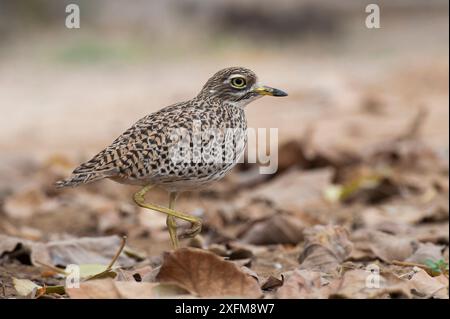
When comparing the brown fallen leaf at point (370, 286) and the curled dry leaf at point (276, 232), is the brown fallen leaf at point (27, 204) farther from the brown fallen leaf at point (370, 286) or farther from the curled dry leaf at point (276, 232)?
the brown fallen leaf at point (370, 286)

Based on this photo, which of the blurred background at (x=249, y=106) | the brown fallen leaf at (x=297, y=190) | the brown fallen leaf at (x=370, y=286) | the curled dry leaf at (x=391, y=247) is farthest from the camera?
the brown fallen leaf at (x=297, y=190)

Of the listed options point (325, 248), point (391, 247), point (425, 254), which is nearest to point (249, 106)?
point (391, 247)

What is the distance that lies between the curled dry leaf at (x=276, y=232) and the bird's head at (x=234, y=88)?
4.56 ft

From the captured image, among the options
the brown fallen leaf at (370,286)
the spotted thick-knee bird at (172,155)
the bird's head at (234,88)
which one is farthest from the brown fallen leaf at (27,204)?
the brown fallen leaf at (370,286)

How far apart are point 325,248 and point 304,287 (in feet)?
4.83

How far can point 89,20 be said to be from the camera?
23531mm

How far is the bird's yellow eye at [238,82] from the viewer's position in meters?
5.89

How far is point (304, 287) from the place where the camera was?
4.42 meters

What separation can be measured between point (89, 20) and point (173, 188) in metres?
18.7

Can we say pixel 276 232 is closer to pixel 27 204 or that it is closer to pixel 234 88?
pixel 234 88

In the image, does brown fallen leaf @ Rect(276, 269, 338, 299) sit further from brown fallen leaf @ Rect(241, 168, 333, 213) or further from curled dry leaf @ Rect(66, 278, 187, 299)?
brown fallen leaf @ Rect(241, 168, 333, 213)
